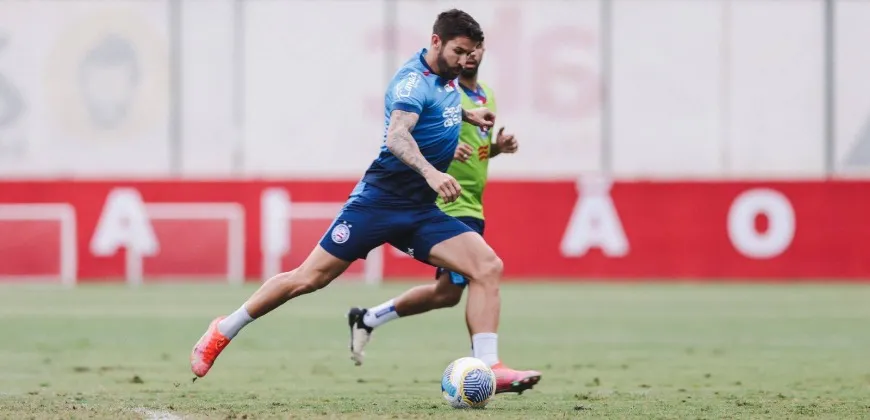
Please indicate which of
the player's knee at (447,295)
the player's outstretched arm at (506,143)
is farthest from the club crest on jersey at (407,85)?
the player's knee at (447,295)

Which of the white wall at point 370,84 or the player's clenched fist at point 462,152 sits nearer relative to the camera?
the player's clenched fist at point 462,152

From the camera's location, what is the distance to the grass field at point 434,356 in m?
8.72

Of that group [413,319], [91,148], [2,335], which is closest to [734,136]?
[91,148]

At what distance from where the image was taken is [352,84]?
2986 centimetres

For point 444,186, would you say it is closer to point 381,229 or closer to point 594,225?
point 381,229

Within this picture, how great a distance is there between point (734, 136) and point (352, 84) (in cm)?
733

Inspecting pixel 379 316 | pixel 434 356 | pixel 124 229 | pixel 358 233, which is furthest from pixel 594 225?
pixel 358 233

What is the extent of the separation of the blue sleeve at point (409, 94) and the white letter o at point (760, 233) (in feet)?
46.4

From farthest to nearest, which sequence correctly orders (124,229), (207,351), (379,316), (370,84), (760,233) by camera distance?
1. (370,84)
2. (124,229)
3. (760,233)
4. (379,316)
5. (207,351)

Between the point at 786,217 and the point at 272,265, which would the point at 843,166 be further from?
the point at 272,265

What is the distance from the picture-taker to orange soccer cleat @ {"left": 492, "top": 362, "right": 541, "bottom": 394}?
876 cm

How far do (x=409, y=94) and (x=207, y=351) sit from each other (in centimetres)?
198

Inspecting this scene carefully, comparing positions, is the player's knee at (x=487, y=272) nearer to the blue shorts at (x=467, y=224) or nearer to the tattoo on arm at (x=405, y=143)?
the tattoo on arm at (x=405, y=143)

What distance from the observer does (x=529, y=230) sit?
2233 cm
